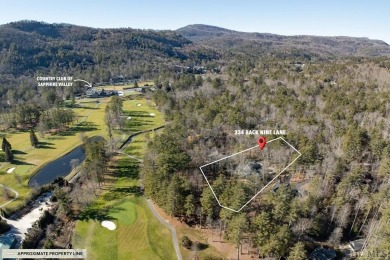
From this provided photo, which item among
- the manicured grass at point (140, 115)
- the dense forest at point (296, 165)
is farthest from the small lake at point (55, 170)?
the dense forest at point (296, 165)

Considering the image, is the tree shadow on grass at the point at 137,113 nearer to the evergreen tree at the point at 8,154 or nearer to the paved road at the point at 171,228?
the evergreen tree at the point at 8,154

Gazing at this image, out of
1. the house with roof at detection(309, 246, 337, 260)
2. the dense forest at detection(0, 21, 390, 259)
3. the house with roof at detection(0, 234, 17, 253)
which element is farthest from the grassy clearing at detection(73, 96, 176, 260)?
the house with roof at detection(309, 246, 337, 260)

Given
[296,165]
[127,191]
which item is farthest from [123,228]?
[296,165]

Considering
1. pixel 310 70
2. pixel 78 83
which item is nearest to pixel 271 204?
pixel 310 70

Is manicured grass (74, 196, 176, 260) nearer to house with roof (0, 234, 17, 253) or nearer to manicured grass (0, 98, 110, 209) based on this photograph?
house with roof (0, 234, 17, 253)

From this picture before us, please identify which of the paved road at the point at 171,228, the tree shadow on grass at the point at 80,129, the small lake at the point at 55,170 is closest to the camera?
the paved road at the point at 171,228

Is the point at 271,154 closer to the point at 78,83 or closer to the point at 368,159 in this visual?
Answer: the point at 368,159
